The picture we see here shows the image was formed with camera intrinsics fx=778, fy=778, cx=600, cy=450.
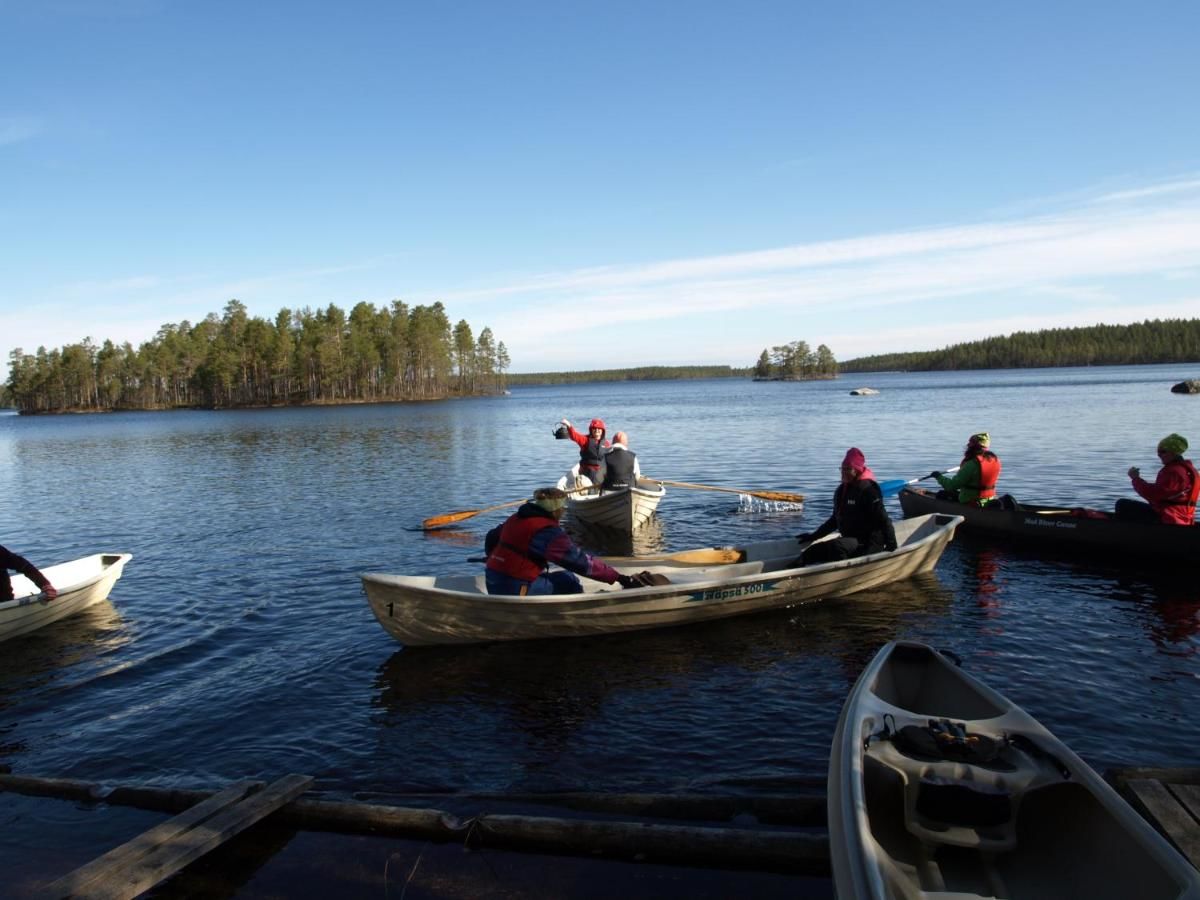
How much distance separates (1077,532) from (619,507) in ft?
30.4

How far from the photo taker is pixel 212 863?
18.5 feet

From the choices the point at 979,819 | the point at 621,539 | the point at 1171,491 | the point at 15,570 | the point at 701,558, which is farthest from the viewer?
the point at 621,539

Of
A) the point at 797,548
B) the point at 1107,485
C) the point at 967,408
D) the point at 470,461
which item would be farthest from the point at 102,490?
the point at 967,408

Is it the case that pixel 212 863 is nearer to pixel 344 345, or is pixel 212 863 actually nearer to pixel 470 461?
pixel 470 461

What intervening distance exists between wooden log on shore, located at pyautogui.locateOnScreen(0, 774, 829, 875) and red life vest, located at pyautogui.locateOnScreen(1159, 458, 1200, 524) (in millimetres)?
11110

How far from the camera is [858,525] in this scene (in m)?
11.7

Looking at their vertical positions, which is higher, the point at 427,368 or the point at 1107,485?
the point at 427,368

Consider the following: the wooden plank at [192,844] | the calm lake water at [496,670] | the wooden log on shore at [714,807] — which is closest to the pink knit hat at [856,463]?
the calm lake water at [496,670]

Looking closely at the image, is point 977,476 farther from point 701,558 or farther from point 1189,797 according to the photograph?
point 1189,797

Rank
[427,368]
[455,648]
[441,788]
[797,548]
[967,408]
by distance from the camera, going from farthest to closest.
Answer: [427,368], [967,408], [797,548], [455,648], [441,788]

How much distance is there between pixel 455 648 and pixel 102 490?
1002 inches

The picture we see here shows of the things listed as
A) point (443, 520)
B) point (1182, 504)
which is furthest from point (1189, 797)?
point (443, 520)

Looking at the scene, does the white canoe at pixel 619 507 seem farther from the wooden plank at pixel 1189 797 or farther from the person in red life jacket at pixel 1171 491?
the wooden plank at pixel 1189 797

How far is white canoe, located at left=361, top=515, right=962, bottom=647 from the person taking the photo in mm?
9523
